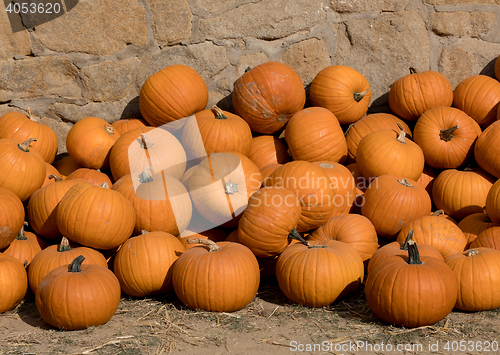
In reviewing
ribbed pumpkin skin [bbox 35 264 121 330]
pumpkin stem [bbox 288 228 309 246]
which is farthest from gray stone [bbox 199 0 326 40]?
ribbed pumpkin skin [bbox 35 264 121 330]

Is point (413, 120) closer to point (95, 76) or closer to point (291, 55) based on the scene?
point (291, 55)

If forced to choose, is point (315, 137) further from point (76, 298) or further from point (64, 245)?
point (76, 298)

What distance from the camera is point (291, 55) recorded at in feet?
17.3

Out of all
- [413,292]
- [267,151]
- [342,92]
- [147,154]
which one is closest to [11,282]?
[147,154]

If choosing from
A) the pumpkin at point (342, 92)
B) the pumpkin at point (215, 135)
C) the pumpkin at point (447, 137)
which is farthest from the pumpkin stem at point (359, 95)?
the pumpkin at point (215, 135)

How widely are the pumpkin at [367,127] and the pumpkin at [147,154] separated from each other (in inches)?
72.8

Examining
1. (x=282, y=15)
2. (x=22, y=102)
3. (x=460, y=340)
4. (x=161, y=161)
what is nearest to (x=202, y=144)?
(x=161, y=161)

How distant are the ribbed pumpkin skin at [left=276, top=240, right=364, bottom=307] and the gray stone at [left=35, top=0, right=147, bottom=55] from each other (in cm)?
323

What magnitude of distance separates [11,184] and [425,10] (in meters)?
4.74

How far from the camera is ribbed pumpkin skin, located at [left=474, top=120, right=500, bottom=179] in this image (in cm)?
428

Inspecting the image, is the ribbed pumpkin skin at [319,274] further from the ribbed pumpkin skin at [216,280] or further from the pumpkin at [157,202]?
the pumpkin at [157,202]

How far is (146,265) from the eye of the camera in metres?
3.49

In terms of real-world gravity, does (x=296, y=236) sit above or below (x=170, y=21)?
below

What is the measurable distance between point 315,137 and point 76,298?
2.60m
